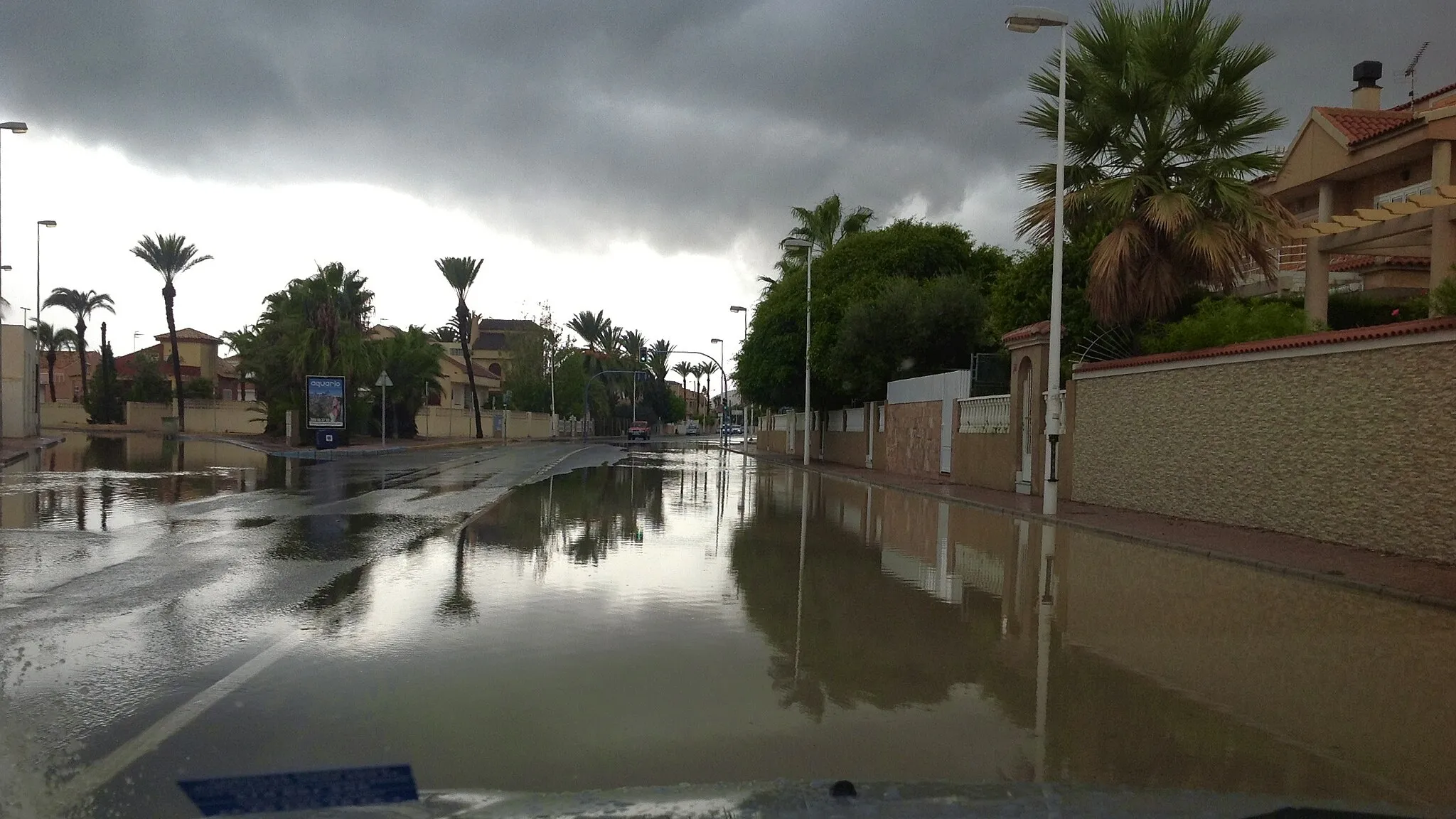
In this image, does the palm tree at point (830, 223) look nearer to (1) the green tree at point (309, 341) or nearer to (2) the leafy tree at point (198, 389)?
(1) the green tree at point (309, 341)

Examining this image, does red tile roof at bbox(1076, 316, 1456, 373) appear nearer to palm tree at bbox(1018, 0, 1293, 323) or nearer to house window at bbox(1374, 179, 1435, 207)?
palm tree at bbox(1018, 0, 1293, 323)

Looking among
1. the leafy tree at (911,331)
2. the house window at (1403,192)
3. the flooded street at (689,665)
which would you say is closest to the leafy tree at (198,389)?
the leafy tree at (911,331)

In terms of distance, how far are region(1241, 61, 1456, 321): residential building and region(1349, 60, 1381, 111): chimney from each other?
1468mm

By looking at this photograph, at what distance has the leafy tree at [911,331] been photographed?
34.9 m

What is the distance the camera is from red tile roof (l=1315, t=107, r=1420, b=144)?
27.7 m

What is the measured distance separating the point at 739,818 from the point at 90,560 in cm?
1032

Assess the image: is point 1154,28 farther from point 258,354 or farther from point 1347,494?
point 258,354

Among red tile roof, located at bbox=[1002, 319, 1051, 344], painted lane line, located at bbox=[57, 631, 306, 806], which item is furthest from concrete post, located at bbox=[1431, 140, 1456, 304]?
painted lane line, located at bbox=[57, 631, 306, 806]

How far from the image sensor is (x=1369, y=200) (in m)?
28.7

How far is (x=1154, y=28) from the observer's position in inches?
765

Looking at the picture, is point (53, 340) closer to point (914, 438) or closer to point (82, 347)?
point (82, 347)

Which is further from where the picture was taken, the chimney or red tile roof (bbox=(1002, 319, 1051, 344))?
Answer: the chimney

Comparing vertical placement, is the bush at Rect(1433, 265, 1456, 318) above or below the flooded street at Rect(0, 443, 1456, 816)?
above

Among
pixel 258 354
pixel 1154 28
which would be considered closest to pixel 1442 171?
pixel 1154 28
